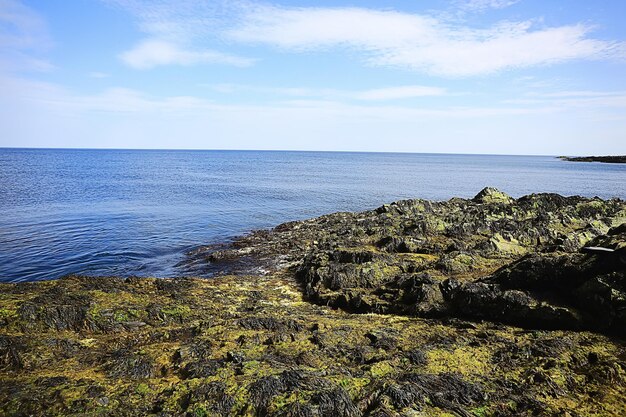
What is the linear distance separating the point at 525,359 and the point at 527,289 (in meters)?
3.26

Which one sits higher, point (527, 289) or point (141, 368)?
point (527, 289)

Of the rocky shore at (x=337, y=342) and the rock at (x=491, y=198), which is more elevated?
the rock at (x=491, y=198)

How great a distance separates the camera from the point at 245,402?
6703 mm

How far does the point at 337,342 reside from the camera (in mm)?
9305

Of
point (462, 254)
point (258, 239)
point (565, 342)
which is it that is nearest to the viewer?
point (565, 342)

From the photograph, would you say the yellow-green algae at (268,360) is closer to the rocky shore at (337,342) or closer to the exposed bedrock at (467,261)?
the rocky shore at (337,342)

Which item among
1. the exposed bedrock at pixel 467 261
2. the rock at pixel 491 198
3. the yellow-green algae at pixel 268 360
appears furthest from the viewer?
the rock at pixel 491 198

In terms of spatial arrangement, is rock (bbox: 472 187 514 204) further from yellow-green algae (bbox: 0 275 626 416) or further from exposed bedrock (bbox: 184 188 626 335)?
yellow-green algae (bbox: 0 275 626 416)

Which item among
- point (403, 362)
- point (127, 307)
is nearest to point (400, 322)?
point (403, 362)

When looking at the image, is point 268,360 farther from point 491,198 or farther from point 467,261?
point 491,198

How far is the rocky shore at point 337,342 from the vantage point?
6.74 meters

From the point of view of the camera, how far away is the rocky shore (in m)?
6.74

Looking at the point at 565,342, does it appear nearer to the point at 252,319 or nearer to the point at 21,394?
the point at 252,319

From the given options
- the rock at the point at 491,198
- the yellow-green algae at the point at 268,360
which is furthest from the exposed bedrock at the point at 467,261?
the rock at the point at 491,198
